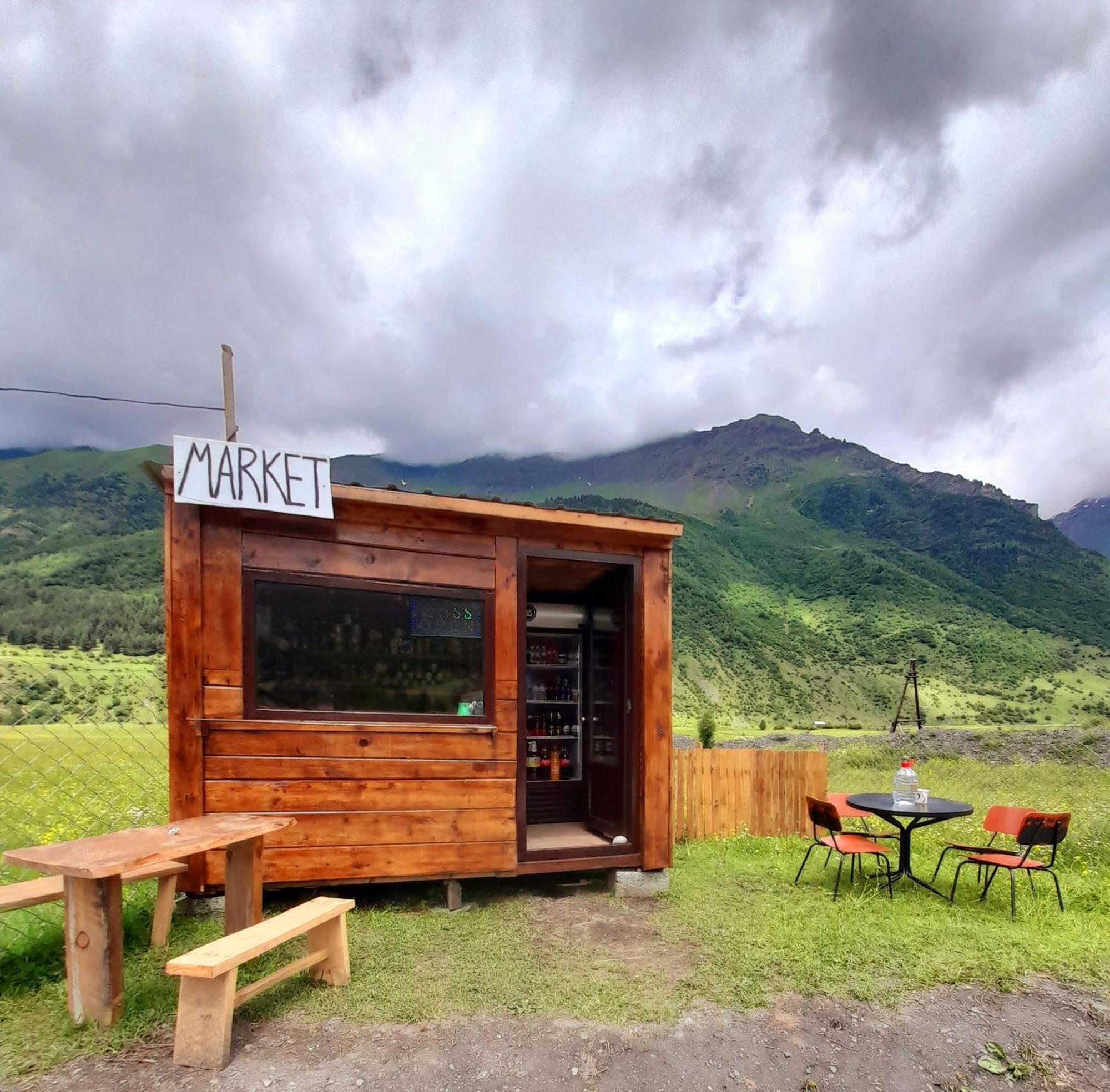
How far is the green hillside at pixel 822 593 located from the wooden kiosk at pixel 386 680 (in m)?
15.8

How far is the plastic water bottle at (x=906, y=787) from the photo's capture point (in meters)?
6.17

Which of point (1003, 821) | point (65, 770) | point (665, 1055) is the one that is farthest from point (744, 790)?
point (65, 770)

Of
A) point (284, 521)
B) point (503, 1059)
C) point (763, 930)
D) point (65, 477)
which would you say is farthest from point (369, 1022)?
point (65, 477)

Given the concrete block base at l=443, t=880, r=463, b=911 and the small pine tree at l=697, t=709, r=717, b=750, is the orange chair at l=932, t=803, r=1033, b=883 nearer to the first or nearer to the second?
the concrete block base at l=443, t=880, r=463, b=911

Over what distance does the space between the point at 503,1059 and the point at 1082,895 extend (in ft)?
17.5

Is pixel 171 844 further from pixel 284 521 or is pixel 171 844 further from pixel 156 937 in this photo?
pixel 284 521

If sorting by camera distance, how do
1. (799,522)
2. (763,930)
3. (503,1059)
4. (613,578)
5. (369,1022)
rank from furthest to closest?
(799,522) → (613,578) → (763,930) → (369,1022) → (503,1059)

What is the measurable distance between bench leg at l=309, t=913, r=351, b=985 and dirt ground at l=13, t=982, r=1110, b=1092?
16.5 inches

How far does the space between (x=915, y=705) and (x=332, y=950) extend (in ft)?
153

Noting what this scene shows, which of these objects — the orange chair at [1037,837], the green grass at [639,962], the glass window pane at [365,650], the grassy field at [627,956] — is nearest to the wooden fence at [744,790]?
the green grass at [639,962]

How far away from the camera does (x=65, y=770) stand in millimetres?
6195

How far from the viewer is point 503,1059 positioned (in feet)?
10.5

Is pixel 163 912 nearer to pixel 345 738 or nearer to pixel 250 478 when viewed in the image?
pixel 345 738

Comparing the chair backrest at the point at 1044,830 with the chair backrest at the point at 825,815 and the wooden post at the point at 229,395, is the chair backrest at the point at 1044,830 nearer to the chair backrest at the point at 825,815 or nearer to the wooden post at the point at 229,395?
the chair backrest at the point at 825,815
